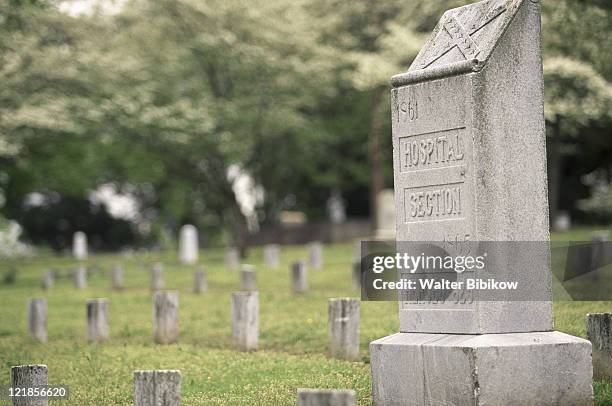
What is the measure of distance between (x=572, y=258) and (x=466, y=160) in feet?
33.0

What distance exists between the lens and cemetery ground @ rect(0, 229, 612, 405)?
11773 mm

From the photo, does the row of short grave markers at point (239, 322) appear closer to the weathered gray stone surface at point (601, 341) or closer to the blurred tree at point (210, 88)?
the weathered gray stone surface at point (601, 341)

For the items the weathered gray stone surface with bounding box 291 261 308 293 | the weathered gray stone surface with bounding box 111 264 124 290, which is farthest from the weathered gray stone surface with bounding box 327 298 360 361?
the weathered gray stone surface with bounding box 111 264 124 290

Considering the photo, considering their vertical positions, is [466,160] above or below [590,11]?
below

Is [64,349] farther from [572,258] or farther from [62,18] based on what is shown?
[62,18]

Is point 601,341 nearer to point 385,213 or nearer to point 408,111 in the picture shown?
point 408,111

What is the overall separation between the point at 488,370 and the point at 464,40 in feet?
9.30

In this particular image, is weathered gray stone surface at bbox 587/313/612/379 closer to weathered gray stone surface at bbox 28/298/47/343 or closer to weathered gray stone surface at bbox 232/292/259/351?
weathered gray stone surface at bbox 232/292/259/351

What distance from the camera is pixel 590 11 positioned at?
18.2m

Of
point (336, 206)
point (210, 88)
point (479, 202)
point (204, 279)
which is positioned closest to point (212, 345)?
point (479, 202)

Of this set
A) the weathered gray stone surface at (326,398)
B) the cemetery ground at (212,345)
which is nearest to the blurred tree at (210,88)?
the cemetery ground at (212,345)

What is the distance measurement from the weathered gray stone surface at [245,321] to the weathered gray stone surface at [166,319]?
1.34 m

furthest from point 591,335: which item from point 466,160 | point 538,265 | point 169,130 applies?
point 169,130

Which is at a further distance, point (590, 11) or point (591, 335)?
point (590, 11)
